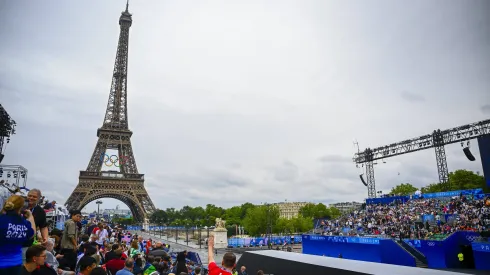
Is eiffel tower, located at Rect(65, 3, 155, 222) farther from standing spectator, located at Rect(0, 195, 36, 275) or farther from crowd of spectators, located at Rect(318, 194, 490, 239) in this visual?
standing spectator, located at Rect(0, 195, 36, 275)

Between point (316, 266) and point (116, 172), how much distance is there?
57744mm

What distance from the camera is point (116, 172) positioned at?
2387 inches

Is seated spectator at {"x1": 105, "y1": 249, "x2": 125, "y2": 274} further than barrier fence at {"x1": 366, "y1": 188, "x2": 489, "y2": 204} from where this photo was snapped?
No

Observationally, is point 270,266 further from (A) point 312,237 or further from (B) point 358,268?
(A) point 312,237

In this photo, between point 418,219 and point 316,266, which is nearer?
point 316,266

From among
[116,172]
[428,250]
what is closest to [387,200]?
[428,250]

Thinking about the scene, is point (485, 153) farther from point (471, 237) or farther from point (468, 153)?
point (468, 153)

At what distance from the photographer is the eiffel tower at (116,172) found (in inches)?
2214

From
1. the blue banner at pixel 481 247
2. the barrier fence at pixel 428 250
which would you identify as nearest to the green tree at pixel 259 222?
the barrier fence at pixel 428 250

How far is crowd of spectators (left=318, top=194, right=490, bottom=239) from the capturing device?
23.2 m

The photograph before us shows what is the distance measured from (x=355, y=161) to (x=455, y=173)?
3635 centimetres

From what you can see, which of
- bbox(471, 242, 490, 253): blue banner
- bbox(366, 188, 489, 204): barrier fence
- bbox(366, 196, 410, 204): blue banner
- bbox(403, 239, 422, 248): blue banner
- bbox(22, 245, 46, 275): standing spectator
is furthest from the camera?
bbox(366, 196, 410, 204): blue banner

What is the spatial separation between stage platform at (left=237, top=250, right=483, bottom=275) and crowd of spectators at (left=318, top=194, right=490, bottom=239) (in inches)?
558

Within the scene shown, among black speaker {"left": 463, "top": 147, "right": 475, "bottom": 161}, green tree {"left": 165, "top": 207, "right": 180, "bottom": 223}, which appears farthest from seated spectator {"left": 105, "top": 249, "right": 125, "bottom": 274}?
green tree {"left": 165, "top": 207, "right": 180, "bottom": 223}
